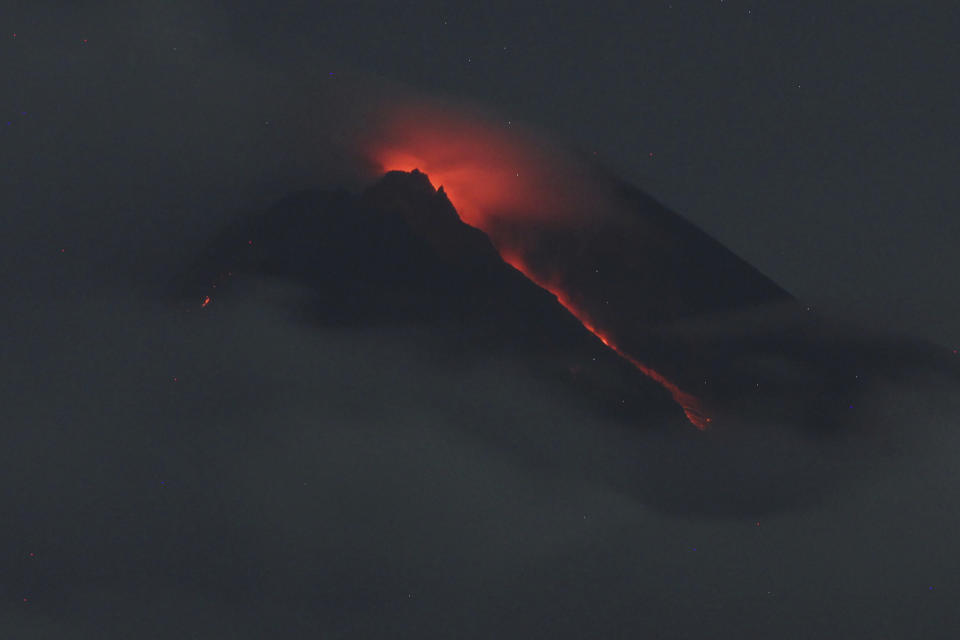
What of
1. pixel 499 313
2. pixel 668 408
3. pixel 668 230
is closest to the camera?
pixel 499 313

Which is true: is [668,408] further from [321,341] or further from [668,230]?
[321,341]

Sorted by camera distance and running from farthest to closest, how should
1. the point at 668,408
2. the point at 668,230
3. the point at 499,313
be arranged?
the point at 668,230 → the point at 668,408 → the point at 499,313

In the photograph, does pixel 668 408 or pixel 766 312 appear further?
pixel 766 312

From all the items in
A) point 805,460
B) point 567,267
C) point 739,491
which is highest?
point 567,267

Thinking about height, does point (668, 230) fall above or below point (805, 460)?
above

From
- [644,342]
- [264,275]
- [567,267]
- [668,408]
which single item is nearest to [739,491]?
[668,408]

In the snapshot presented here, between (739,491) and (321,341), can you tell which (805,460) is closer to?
(739,491)
